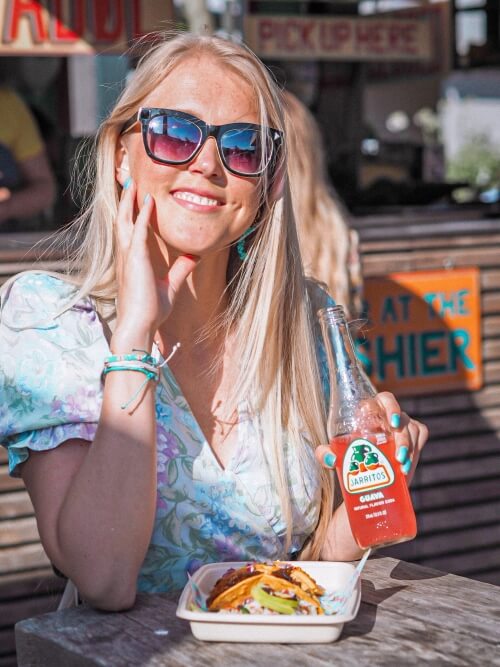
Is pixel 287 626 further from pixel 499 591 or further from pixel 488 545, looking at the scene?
pixel 488 545

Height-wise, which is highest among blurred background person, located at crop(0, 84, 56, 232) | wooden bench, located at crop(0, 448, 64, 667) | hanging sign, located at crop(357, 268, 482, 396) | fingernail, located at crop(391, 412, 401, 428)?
blurred background person, located at crop(0, 84, 56, 232)

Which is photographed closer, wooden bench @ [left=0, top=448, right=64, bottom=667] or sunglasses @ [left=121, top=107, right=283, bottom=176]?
sunglasses @ [left=121, top=107, right=283, bottom=176]

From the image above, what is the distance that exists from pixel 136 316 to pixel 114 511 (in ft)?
1.17

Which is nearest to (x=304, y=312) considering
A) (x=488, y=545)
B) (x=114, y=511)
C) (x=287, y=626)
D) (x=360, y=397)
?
(x=360, y=397)

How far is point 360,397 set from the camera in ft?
6.96

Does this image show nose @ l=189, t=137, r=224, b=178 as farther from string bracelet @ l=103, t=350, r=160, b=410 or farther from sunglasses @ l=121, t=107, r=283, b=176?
string bracelet @ l=103, t=350, r=160, b=410

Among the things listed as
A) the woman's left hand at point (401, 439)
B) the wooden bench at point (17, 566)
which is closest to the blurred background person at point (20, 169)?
the wooden bench at point (17, 566)

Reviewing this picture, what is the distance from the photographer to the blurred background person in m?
5.01

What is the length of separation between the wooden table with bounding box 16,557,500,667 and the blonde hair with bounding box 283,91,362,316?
2.18 m

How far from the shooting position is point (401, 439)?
1950 mm

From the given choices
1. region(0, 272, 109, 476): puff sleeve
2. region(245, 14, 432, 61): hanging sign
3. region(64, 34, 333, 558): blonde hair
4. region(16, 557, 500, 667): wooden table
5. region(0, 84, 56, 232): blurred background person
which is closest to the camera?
region(16, 557, 500, 667): wooden table

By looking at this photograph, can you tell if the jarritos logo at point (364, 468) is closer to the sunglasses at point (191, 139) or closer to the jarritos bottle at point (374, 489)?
the jarritos bottle at point (374, 489)

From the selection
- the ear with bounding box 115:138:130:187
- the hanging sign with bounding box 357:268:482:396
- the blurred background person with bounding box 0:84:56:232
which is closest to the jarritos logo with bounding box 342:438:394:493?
the ear with bounding box 115:138:130:187

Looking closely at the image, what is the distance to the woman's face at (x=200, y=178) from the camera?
7.01 feet
